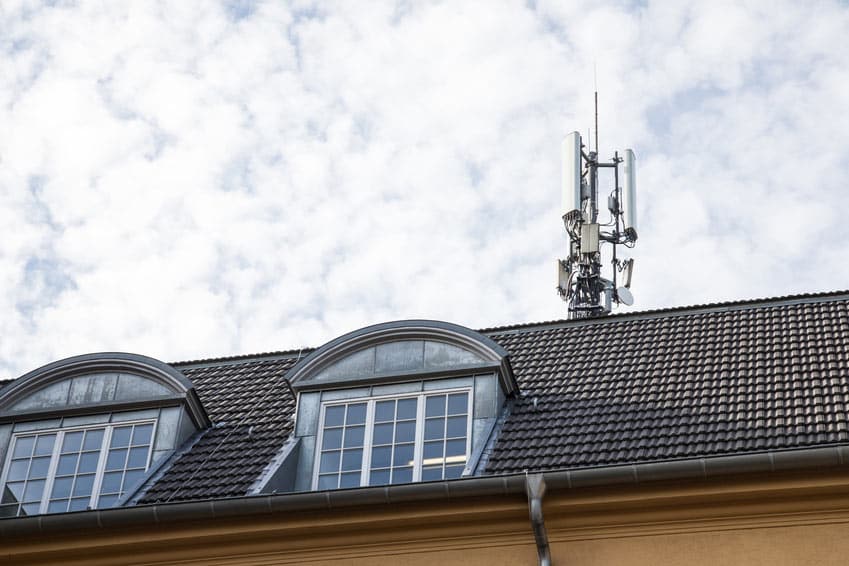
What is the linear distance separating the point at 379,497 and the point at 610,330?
609 cm

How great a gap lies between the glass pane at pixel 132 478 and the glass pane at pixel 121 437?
2.05 feet

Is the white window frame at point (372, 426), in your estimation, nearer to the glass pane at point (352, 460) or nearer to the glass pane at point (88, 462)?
the glass pane at point (352, 460)

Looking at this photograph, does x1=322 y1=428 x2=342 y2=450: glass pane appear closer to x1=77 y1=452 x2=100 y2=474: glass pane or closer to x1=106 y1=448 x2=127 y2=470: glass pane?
x1=106 y1=448 x2=127 y2=470: glass pane

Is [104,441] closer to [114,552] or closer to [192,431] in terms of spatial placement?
[192,431]

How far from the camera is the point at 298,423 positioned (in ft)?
52.7

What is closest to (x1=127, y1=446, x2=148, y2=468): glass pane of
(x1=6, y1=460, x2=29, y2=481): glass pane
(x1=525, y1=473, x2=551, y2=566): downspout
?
(x1=6, y1=460, x2=29, y2=481): glass pane

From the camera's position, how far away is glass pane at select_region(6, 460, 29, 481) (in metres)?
16.4

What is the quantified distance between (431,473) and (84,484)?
440cm

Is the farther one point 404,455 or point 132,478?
point 132,478

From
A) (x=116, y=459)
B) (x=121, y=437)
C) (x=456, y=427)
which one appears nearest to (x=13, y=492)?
(x=116, y=459)

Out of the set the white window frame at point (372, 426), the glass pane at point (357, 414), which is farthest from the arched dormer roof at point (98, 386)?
the glass pane at point (357, 414)

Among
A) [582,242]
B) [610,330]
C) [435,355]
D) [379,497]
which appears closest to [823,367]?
[610,330]

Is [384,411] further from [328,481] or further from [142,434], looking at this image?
[142,434]

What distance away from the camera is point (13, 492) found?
1609cm
